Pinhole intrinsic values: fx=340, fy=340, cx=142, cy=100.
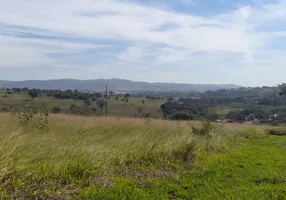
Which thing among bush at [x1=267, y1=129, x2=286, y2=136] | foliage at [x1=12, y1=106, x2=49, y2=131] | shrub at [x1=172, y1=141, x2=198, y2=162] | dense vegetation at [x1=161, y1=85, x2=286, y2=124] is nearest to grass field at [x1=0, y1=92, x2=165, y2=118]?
dense vegetation at [x1=161, y1=85, x2=286, y2=124]

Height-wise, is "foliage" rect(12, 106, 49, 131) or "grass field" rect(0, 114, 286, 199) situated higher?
"foliage" rect(12, 106, 49, 131)

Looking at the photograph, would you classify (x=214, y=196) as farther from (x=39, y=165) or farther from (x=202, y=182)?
(x=39, y=165)

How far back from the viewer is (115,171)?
314 inches

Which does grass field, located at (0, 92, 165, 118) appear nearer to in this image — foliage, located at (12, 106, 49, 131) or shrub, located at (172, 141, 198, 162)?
foliage, located at (12, 106, 49, 131)

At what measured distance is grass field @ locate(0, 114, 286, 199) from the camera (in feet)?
19.2

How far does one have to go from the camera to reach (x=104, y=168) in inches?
307

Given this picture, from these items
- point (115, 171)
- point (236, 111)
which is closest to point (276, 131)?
point (115, 171)

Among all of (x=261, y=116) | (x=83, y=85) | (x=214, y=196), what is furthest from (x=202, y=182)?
(x=83, y=85)

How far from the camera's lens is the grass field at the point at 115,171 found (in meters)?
5.86

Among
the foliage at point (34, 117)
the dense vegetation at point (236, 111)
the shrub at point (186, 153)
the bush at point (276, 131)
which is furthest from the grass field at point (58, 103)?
the shrub at point (186, 153)

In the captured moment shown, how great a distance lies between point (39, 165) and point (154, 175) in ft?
9.47

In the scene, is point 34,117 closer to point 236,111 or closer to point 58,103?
point 58,103

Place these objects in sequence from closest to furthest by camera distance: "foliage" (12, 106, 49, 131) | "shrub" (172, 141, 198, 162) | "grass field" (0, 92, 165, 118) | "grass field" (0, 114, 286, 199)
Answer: "grass field" (0, 114, 286, 199) < "foliage" (12, 106, 49, 131) < "shrub" (172, 141, 198, 162) < "grass field" (0, 92, 165, 118)

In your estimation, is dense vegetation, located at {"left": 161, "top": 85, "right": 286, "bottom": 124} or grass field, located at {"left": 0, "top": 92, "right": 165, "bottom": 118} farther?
dense vegetation, located at {"left": 161, "top": 85, "right": 286, "bottom": 124}
